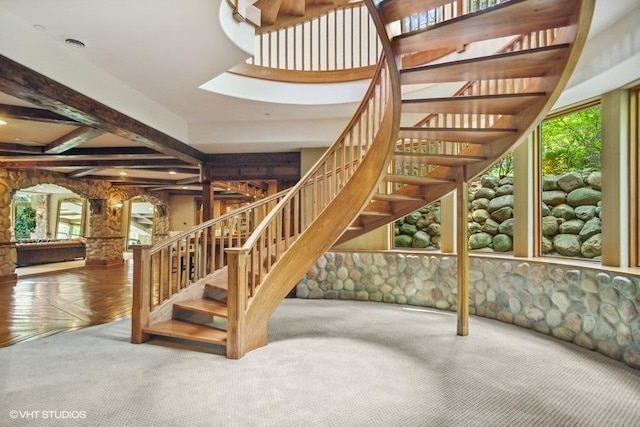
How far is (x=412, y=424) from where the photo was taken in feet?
6.83

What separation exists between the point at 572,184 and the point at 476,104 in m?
2.23

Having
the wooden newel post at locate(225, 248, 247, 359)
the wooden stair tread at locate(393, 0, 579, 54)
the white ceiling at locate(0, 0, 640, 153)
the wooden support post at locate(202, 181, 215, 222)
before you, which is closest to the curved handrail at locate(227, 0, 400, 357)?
the wooden newel post at locate(225, 248, 247, 359)

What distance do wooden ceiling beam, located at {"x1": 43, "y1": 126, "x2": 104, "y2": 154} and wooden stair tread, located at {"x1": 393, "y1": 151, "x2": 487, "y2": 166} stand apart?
11.2ft

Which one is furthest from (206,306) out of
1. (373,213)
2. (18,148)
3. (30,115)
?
(18,148)

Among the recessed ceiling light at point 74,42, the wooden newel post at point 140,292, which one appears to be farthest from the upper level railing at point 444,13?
the wooden newel post at point 140,292

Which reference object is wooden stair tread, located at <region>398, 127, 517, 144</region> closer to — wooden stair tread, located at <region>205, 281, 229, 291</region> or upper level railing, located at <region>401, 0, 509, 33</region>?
upper level railing, located at <region>401, 0, 509, 33</region>

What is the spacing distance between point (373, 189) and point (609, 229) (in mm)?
2324

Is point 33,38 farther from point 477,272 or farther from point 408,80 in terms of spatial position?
point 477,272

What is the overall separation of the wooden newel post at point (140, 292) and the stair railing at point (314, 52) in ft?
8.40

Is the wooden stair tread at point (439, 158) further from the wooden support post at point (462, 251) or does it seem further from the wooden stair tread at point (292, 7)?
the wooden stair tread at point (292, 7)

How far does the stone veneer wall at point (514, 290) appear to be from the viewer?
10.2 ft

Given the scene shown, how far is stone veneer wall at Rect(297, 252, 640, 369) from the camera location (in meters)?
3.12

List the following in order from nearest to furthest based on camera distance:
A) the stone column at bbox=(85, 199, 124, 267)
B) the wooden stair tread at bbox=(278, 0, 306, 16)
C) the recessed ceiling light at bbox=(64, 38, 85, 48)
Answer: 1. the recessed ceiling light at bbox=(64, 38, 85, 48)
2. the wooden stair tread at bbox=(278, 0, 306, 16)
3. the stone column at bbox=(85, 199, 124, 267)

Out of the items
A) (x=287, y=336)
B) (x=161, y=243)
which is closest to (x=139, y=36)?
(x=161, y=243)
